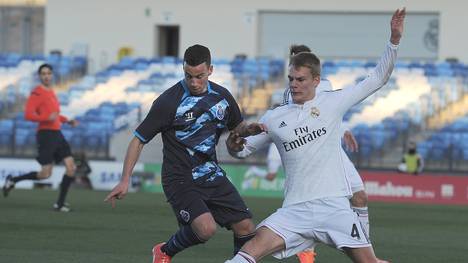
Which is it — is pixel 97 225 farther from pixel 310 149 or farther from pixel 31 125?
pixel 31 125

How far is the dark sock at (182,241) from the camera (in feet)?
29.9

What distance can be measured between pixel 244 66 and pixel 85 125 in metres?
5.82

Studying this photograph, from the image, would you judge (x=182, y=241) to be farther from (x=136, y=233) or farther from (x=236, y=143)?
(x=136, y=233)

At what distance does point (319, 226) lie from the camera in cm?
779

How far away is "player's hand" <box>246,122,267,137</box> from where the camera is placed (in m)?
8.04

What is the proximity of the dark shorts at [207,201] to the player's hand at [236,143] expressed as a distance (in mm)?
951

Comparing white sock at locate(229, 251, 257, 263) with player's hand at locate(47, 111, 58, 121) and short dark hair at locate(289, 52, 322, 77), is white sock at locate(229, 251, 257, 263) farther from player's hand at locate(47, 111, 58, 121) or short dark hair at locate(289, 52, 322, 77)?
player's hand at locate(47, 111, 58, 121)

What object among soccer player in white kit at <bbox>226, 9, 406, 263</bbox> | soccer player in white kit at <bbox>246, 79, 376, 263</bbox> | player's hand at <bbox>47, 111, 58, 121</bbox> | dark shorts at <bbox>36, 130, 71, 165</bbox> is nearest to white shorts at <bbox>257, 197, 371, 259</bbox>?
soccer player in white kit at <bbox>226, 9, 406, 263</bbox>

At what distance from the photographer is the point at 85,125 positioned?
31.9 metres

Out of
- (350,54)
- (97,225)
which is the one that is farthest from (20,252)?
(350,54)

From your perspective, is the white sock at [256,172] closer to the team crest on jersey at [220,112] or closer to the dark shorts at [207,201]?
the dark shorts at [207,201]

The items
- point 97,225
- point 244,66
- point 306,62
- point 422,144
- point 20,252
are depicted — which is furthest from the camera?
point 244,66

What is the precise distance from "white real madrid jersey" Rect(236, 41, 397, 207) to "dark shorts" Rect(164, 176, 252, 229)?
1.20 m

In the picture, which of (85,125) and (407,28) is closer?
(85,125)
